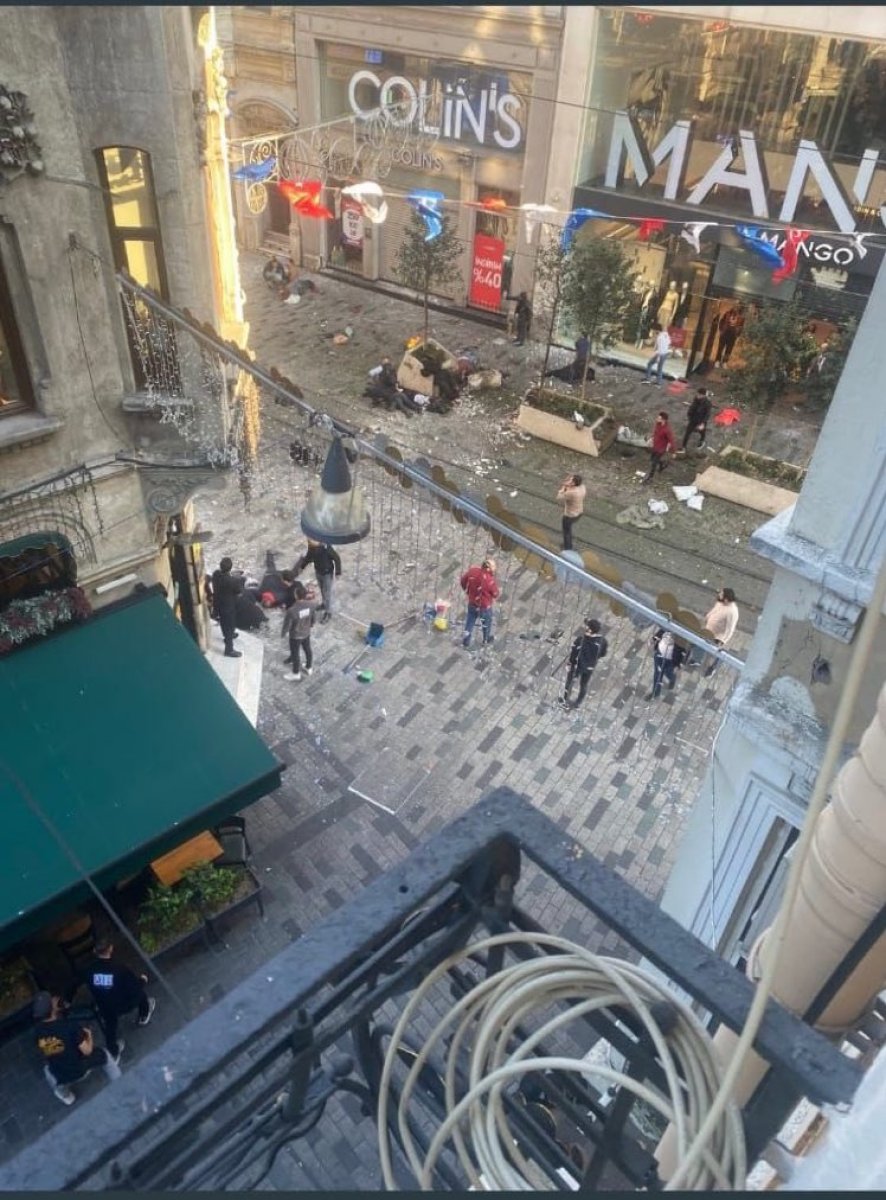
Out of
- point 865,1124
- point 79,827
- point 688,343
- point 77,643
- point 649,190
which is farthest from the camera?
point 688,343

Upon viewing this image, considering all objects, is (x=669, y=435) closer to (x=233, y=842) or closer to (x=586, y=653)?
(x=586, y=653)

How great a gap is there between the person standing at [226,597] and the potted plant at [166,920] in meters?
4.02

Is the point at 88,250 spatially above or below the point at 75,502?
above

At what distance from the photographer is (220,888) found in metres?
9.84

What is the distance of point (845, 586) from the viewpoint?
18.8 feet

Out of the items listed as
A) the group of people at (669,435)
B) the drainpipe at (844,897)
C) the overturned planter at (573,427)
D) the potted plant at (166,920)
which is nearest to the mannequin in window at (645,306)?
the overturned planter at (573,427)

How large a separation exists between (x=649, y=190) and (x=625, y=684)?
1261 centimetres

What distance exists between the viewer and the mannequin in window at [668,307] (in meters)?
22.0

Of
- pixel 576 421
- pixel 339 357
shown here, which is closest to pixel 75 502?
pixel 576 421

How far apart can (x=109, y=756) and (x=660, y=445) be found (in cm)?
1258

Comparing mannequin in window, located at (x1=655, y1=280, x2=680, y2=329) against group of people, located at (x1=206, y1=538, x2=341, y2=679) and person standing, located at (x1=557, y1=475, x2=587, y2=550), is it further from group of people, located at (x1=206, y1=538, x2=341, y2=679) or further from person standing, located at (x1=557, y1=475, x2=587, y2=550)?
group of people, located at (x1=206, y1=538, x2=341, y2=679)

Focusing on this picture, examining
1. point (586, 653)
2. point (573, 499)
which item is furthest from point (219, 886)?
point (573, 499)

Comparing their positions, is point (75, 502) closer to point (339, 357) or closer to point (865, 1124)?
point (865, 1124)

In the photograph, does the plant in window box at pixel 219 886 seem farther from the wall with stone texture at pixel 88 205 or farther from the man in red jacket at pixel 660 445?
the man in red jacket at pixel 660 445
